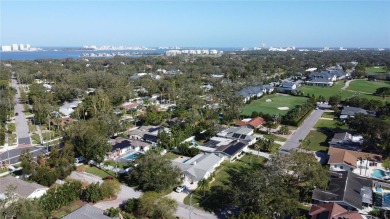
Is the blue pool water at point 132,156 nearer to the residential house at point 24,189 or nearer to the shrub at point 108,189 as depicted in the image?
the shrub at point 108,189

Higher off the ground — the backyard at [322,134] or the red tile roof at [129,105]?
the red tile roof at [129,105]

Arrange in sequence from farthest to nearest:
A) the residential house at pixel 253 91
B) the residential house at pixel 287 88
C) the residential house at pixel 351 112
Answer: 1. the residential house at pixel 287 88
2. the residential house at pixel 253 91
3. the residential house at pixel 351 112

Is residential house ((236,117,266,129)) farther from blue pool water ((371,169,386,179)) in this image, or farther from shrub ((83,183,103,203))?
shrub ((83,183,103,203))

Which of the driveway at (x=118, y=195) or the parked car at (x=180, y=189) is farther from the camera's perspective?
the parked car at (x=180, y=189)

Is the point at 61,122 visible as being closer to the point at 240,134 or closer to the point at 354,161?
the point at 240,134

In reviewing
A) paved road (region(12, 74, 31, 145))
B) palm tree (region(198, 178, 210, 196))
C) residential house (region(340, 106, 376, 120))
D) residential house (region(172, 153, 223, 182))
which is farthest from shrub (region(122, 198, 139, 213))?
residential house (region(340, 106, 376, 120))

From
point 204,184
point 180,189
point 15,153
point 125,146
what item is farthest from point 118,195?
point 15,153

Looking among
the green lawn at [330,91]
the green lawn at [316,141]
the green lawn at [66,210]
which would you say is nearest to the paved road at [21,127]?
the green lawn at [66,210]
